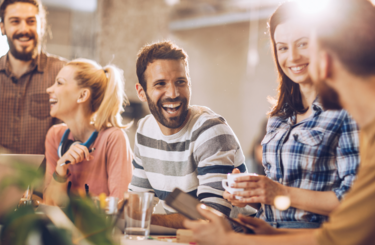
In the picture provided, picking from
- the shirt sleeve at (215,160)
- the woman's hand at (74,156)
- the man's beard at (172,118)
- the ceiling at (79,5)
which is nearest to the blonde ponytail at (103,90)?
the woman's hand at (74,156)

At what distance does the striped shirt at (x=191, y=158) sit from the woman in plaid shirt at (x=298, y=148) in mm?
158

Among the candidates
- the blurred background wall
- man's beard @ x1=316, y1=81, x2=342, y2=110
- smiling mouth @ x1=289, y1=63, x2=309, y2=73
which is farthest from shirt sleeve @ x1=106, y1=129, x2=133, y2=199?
man's beard @ x1=316, y1=81, x2=342, y2=110

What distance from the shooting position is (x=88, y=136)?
1909mm

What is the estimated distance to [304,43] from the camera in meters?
→ 1.21

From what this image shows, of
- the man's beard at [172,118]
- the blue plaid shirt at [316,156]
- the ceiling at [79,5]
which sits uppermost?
the ceiling at [79,5]

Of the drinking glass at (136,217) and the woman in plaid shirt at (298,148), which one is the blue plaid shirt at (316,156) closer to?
the woman in plaid shirt at (298,148)

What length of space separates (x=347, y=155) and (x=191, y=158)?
61 cm

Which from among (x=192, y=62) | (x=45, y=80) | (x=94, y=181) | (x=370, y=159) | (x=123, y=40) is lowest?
(x=94, y=181)

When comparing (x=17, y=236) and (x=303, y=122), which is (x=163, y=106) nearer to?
(x=303, y=122)

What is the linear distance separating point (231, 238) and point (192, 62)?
6.66 ft

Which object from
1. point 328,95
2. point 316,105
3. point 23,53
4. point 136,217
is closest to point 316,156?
point 316,105

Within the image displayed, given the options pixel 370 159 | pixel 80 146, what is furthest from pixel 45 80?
pixel 370 159

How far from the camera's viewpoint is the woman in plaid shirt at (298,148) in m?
1.08

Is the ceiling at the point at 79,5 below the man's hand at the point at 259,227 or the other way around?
the other way around
